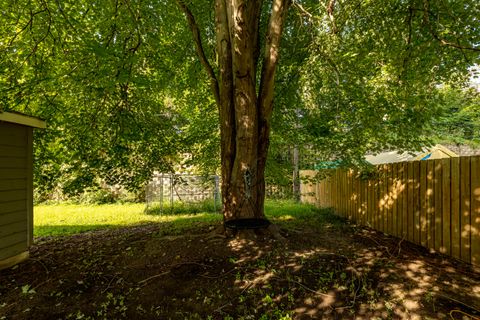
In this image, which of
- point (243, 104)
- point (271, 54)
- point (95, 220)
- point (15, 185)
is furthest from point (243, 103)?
point (95, 220)

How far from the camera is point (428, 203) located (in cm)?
393

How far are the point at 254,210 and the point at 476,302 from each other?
242 centimetres

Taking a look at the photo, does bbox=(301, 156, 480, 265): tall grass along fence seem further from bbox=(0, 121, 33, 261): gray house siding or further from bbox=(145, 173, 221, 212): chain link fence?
bbox=(0, 121, 33, 261): gray house siding

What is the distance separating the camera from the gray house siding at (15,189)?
365cm

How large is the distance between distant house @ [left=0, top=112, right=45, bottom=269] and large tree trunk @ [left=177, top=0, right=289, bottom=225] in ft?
9.73

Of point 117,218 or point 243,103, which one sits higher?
point 243,103

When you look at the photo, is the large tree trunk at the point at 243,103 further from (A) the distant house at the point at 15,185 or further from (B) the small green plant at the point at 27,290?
(A) the distant house at the point at 15,185

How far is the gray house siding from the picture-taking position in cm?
365

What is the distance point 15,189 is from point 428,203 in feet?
19.8

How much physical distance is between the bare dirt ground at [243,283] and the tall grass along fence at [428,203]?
289 mm

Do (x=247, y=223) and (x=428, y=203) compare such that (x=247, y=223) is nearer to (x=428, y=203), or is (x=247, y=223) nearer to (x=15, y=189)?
(x=428, y=203)

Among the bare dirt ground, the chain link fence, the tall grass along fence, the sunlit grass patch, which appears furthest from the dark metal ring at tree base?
the chain link fence

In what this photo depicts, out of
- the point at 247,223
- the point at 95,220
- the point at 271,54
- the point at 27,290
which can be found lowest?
the point at 95,220

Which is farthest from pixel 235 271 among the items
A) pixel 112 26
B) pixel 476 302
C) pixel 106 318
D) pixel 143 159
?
pixel 112 26
